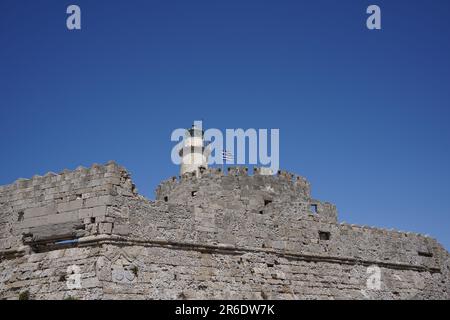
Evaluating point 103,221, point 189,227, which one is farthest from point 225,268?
point 103,221

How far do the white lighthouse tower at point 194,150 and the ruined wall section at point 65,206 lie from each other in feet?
51.9

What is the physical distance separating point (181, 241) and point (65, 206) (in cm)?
302

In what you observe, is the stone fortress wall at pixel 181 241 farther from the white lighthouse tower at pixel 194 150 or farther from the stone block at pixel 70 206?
the white lighthouse tower at pixel 194 150

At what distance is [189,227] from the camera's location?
1470 cm

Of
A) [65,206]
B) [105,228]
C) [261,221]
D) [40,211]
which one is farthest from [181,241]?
[40,211]

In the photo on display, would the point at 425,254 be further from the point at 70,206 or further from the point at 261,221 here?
the point at 70,206

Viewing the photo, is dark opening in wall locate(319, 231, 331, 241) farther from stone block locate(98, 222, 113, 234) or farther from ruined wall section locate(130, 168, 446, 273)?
stone block locate(98, 222, 113, 234)

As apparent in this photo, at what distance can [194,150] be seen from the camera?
30.8m

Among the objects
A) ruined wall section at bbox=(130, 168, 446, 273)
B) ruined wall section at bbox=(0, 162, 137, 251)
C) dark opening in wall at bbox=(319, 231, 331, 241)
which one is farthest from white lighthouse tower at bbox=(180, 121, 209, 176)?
ruined wall section at bbox=(0, 162, 137, 251)

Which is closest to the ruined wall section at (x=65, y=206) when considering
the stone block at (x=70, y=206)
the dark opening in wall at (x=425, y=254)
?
the stone block at (x=70, y=206)

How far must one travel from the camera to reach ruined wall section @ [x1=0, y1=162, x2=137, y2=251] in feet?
44.3

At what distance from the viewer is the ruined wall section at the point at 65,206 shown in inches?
532

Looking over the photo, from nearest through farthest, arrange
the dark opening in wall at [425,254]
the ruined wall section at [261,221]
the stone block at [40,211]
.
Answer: the stone block at [40,211] → the ruined wall section at [261,221] → the dark opening in wall at [425,254]
